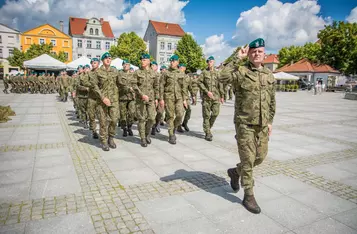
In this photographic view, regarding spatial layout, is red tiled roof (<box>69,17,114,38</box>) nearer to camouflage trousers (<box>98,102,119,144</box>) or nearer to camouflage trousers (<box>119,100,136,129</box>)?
camouflage trousers (<box>119,100,136,129</box>)

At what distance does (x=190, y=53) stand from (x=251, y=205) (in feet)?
183

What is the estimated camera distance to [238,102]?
12.0 ft

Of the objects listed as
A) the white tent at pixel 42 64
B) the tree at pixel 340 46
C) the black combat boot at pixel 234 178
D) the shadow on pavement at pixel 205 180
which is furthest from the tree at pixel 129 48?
the black combat boot at pixel 234 178

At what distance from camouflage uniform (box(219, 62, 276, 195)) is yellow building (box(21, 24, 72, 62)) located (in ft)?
222

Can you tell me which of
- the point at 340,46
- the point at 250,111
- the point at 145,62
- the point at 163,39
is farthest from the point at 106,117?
the point at 163,39

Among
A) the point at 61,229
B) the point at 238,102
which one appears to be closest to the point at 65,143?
the point at 61,229

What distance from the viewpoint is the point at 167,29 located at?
246 feet

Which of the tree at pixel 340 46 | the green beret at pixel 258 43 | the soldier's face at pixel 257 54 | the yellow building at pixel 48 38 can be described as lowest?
the soldier's face at pixel 257 54

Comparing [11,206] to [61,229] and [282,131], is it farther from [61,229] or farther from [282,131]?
[282,131]

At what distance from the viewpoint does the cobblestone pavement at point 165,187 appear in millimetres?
3162

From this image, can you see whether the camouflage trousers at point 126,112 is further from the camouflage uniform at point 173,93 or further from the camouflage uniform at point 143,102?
the camouflage uniform at point 173,93

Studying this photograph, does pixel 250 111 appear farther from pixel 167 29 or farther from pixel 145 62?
pixel 167 29

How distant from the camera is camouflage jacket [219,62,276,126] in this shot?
3.46m

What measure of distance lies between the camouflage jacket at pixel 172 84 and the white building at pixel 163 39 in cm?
6731
